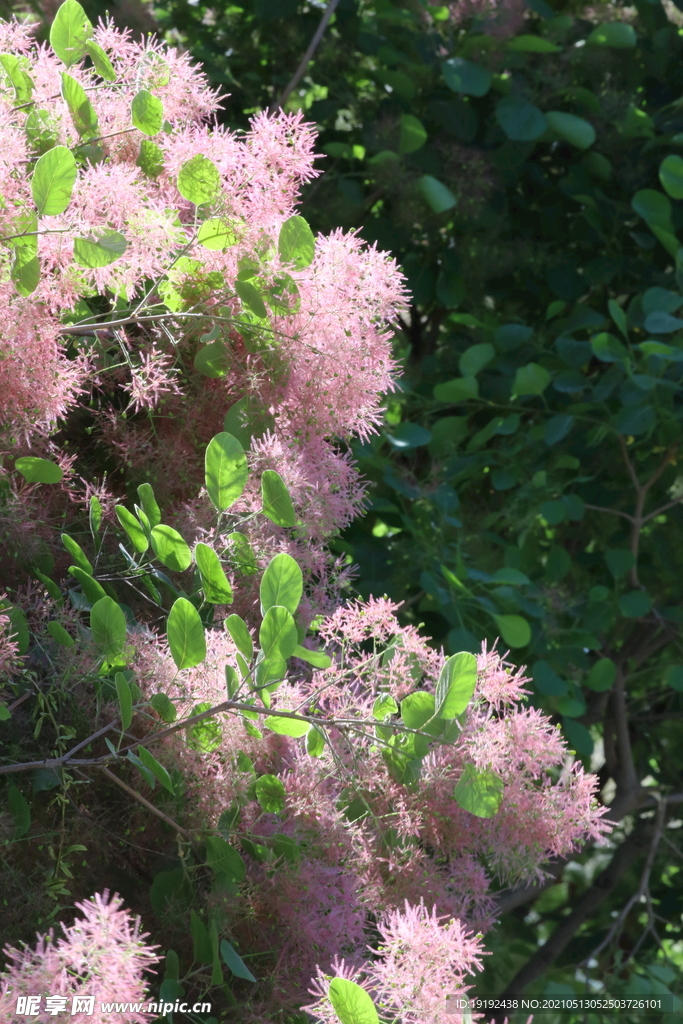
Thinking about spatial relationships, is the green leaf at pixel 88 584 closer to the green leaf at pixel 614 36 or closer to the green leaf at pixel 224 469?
the green leaf at pixel 224 469

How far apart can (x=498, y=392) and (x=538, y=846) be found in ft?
2.54

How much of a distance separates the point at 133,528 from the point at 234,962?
213 millimetres

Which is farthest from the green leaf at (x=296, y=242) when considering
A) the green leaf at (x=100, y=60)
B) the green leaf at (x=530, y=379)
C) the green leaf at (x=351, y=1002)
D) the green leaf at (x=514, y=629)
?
the green leaf at (x=530, y=379)

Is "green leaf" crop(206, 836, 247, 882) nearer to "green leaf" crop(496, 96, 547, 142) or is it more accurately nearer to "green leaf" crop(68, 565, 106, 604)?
"green leaf" crop(68, 565, 106, 604)

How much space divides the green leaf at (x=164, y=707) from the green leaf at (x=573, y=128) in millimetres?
980

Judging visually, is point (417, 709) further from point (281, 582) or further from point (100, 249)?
point (100, 249)

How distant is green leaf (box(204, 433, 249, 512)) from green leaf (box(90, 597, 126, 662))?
0.23ft

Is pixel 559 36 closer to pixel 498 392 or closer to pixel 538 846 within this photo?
pixel 498 392

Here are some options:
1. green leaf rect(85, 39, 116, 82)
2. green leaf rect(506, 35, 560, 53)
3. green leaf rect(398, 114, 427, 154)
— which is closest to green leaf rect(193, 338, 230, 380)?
green leaf rect(85, 39, 116, 82)

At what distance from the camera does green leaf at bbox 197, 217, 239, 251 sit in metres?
0.50

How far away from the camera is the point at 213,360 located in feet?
1.79

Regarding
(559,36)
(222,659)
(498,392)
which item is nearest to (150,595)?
(222,659)

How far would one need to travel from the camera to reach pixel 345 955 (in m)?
0.50

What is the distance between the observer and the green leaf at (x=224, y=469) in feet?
1.49
